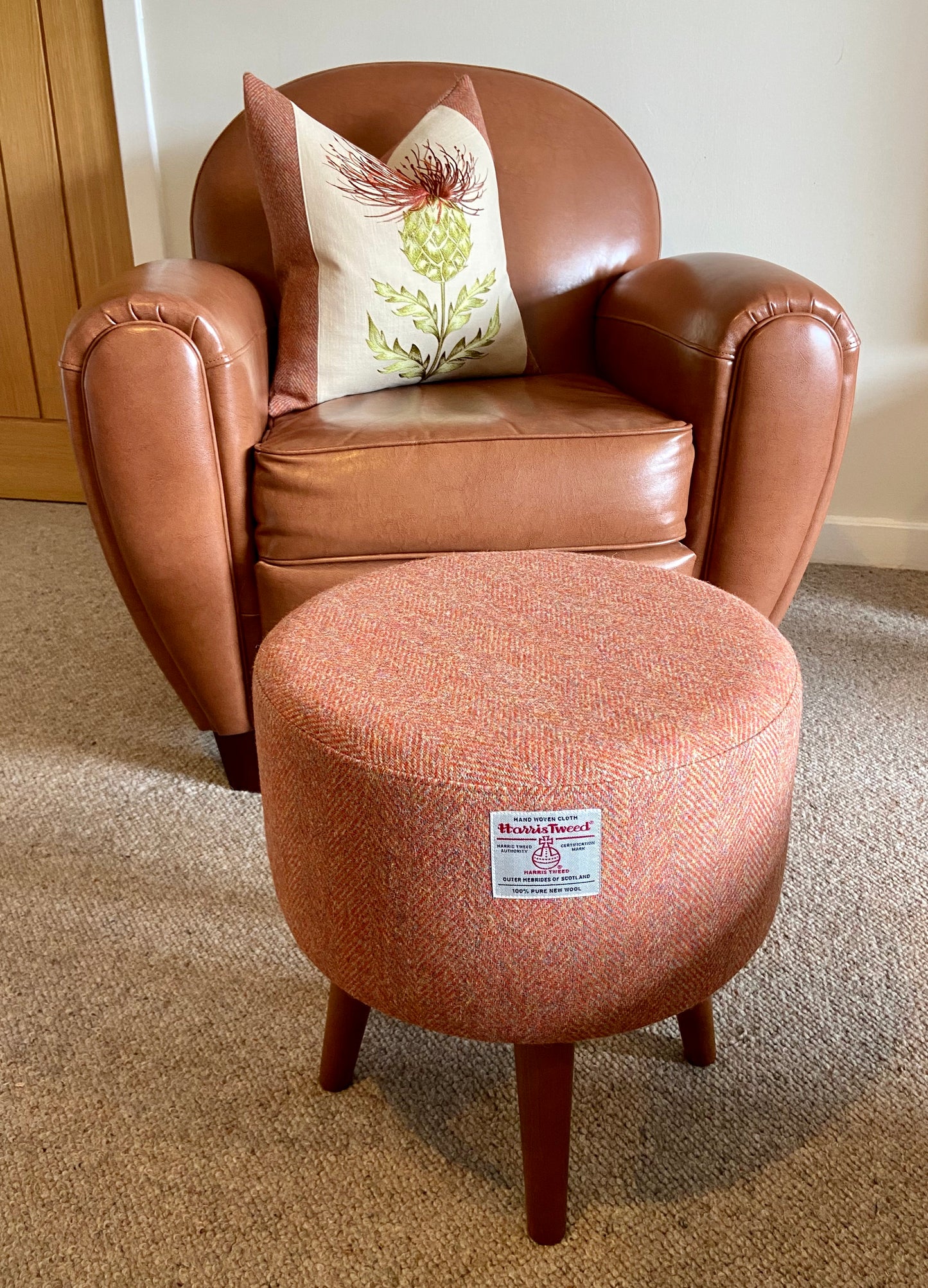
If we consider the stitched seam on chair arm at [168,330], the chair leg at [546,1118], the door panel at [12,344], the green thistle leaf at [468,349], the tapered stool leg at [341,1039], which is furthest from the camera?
the door panel at [12,344]

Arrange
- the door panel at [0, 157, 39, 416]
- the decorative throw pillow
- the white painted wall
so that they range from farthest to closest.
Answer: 1. the door panel at [0, 157, 39, 416]
2. the white painted wall
3. the decorative throw pillow

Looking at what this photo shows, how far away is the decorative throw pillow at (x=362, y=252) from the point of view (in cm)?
150

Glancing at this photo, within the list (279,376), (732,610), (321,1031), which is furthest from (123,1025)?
(279,376)

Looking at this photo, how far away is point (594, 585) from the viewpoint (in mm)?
948

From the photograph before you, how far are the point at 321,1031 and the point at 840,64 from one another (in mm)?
1829

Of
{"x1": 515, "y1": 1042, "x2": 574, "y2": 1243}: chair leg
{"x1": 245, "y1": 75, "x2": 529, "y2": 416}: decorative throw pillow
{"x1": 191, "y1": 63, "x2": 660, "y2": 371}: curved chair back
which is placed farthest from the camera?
{"x1": 191, "y1": 63, "x2": 660, "y2": 371}: curved chair back

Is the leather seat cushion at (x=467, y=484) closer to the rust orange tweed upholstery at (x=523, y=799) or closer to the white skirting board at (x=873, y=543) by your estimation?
the rust orange tweed upholstery at (x=523, y=799)

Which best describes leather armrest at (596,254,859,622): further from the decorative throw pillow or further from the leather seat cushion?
the decorative throw pillow

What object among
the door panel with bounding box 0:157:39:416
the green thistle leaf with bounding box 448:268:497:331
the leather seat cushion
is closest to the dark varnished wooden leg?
the leather seat cushion

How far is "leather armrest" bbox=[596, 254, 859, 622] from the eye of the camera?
134 centimetres

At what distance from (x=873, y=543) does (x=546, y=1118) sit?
67.1 inches

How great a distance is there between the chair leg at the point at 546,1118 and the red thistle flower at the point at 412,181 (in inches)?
45.8

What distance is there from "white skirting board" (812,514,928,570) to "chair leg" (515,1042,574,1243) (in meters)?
1.63

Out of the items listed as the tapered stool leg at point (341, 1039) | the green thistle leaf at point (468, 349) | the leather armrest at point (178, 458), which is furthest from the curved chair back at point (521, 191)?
the tapered stool leg at point (341, 1039)
